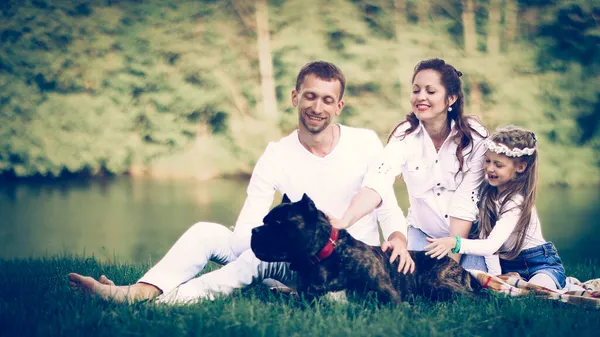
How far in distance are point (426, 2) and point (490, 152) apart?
10359 mm

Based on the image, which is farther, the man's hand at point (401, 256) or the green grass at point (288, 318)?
the man's hand at point (401, 256)

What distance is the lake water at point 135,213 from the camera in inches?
365

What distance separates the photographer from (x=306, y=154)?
3.25 m

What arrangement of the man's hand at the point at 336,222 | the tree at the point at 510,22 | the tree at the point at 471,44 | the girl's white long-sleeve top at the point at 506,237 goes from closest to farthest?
1. the man's hand at the point at 336,222
2. the girl's white long-sleeve top at the point at 506,237
3. the tree at the point at 471,44
4. the tree at the point at 510,22

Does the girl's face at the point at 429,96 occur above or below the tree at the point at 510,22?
below

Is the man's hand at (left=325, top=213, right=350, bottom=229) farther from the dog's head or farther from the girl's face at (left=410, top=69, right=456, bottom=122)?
the girl's face at (left=410, top=69, right=456, bottom=122)

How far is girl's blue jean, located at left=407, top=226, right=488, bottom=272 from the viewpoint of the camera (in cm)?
340

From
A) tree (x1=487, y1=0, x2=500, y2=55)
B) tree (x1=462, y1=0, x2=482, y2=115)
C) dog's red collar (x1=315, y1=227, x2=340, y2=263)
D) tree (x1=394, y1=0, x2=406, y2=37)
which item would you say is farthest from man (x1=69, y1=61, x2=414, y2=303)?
tree (x1=487, y1=0, x2=500, y2=55)

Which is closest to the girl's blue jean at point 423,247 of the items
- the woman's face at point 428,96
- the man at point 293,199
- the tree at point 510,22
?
the man at point 293,199

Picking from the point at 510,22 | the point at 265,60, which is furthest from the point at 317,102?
the point at 510,22

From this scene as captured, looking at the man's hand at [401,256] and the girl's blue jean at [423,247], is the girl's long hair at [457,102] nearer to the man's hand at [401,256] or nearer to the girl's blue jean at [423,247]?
the girl's blue jean at [423,247]

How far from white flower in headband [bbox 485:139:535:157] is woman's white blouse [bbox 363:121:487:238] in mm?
98

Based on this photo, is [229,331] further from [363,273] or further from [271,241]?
[363,273]

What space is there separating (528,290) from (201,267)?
5.59 ft
